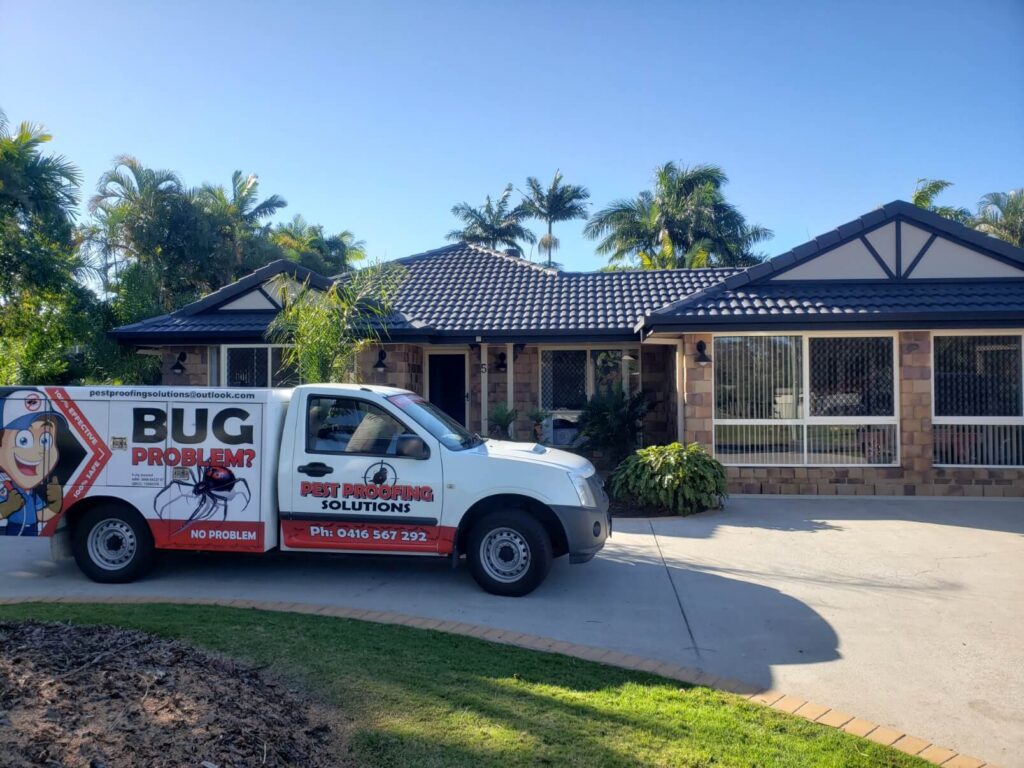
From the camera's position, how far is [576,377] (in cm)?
1503

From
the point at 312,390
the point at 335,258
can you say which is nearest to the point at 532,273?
the point at 312,390

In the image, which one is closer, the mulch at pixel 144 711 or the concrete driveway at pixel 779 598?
the mulch at pixel 144 711

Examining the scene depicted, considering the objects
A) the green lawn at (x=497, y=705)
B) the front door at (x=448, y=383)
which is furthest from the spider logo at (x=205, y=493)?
the front door at (x=448, y=383)

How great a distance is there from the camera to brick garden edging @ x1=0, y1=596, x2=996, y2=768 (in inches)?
157

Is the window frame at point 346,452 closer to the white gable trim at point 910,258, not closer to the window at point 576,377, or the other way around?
the window at point 576,377

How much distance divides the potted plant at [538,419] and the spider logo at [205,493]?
7703mm

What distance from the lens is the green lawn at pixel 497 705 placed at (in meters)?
3.64

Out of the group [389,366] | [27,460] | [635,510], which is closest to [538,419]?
[389,366]

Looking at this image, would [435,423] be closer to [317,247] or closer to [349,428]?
[349,428]

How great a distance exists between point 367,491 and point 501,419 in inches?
272

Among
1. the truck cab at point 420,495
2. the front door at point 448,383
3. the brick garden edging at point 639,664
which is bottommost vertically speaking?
the brick garden edging at point 639,664

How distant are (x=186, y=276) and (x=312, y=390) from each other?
20251mm

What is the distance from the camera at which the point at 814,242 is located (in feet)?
41.4

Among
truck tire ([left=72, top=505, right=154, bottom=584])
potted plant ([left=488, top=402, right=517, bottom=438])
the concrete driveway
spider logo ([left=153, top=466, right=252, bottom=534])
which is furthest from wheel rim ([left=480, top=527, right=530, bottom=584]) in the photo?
potted plant ([left=488, top=402, right=517, bottom=438])
